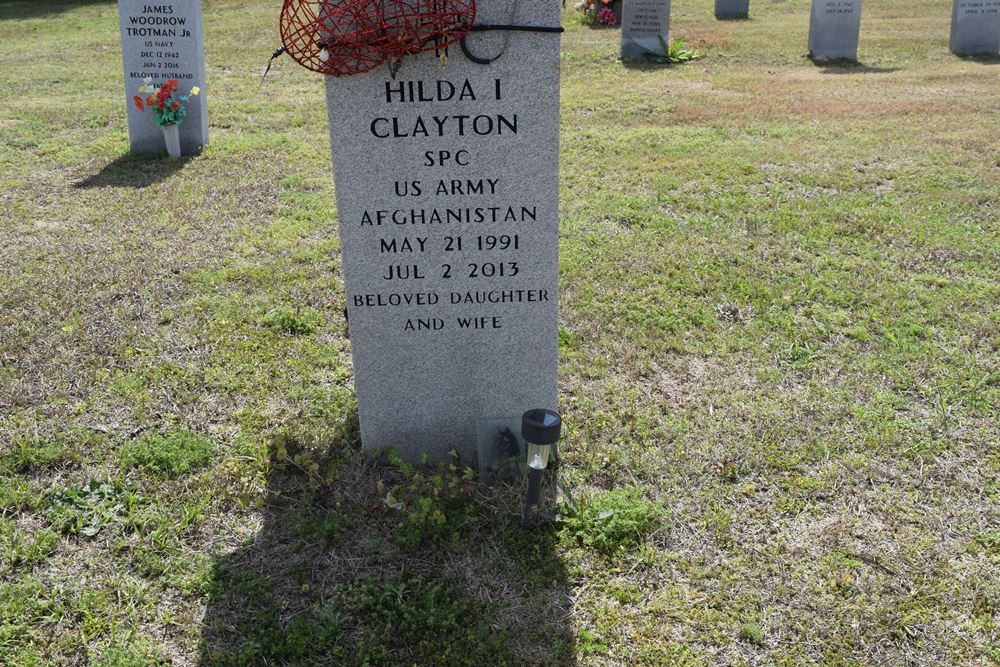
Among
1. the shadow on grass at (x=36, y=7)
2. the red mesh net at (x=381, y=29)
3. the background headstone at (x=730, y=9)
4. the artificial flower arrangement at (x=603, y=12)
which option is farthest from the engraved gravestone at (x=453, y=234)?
the shadow on grass at (x=36, y=7)

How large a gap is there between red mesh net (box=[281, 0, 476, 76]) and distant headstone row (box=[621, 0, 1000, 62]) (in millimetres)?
11560

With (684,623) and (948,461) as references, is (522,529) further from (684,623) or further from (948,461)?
(948,461)

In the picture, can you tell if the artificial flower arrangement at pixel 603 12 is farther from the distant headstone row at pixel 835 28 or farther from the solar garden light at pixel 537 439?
the solar garden light at pixel 537 439

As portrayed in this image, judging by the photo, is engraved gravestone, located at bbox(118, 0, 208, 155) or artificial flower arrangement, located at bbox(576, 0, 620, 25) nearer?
engraved gravestone, located at bbox(118, 0, 208, 155)

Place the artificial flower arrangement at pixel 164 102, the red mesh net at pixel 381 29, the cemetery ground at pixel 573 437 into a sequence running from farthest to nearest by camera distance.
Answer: the artificial flower arrangement at pixel 164 102
the red mesh net at pixel 381 29
the cemetery ground at pixel 573 437

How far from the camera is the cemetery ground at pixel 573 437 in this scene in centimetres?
303

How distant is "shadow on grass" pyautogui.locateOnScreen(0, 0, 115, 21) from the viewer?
2031 cm

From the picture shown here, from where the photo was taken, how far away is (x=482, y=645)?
2893 mm

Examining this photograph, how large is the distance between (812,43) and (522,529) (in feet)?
Answer: 41.4

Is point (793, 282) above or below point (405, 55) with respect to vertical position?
below

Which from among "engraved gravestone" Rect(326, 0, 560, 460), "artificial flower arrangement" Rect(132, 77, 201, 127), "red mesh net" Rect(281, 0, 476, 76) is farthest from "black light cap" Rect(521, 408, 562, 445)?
"artificial flower arrangement" Rect(132, 77, 201, 127)

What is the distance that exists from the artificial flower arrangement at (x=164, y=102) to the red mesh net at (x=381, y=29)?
577 centimetres

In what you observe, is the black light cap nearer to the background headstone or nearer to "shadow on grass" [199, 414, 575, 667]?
"shadow on grass" [199, 414, 575, 667]

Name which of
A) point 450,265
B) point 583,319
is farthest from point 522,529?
point 583,319
